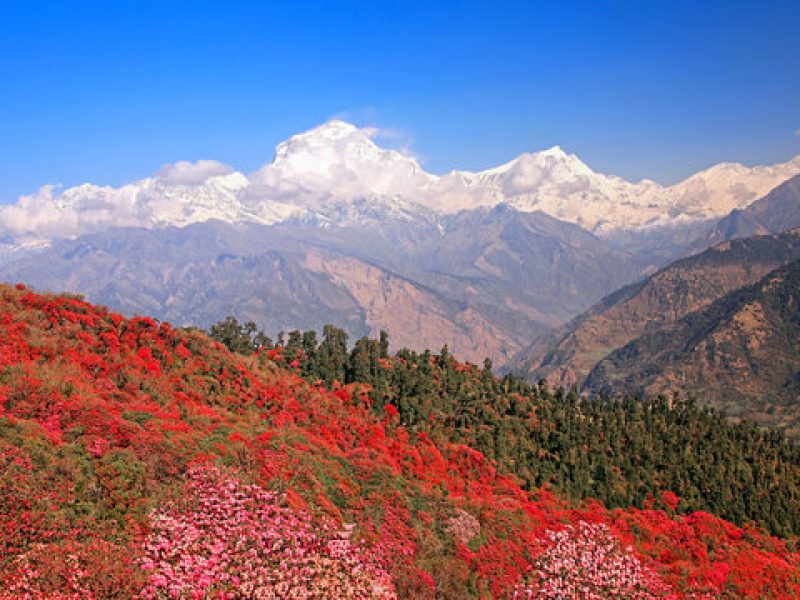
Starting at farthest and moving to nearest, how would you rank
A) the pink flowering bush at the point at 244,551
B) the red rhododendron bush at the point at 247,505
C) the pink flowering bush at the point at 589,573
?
the pink flowering bush at the point at 589,573 < the red rhododendron bush at the point at 247,505 < the pink flowering bush at the point at 244,551

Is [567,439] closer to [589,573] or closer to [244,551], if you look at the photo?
[589,573]

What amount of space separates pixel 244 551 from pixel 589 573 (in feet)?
98.1

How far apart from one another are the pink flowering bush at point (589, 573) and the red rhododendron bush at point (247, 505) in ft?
0.58

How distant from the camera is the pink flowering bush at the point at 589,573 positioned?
45.1m

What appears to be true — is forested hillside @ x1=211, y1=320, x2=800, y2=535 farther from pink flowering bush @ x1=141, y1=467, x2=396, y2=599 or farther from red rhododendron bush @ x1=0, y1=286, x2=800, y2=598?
pink flowering bush @ x1=141, y1=467, x2=396, y2=599

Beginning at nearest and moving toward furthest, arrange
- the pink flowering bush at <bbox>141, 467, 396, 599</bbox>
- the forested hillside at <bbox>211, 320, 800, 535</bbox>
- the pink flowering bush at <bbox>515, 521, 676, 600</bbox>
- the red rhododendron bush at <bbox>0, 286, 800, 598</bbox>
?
the pink flowering bush at <bbox>141, 467, 396, 599</bbox> → the red rhododendron bush at <bbox>0, 286, 800, 598</bbox> → the pink flowering bush at <bbox>515, 521, 676, 600</bbox> → the forested hillside at <bbox>211, 320, 800, 535</bbox>

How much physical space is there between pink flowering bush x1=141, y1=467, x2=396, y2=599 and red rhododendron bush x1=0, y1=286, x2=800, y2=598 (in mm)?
108

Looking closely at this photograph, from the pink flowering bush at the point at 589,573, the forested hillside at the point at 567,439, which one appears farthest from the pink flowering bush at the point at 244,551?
the forested hillside at the point at 567,439

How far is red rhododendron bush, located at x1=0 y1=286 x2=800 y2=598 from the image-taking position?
2984 centimetres

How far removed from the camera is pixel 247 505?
35438mm

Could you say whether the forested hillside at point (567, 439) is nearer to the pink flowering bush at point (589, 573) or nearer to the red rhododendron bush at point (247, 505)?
the red rhododendron bush at point (247, 505)

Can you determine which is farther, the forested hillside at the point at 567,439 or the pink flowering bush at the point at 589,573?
the forested hillside at the point at 567,439

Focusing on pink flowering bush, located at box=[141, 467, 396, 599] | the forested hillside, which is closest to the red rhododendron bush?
pink flowering bush, located at box=[141, 467, 396, 599]

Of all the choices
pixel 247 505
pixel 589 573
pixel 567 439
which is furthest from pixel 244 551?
pixel 567 439
